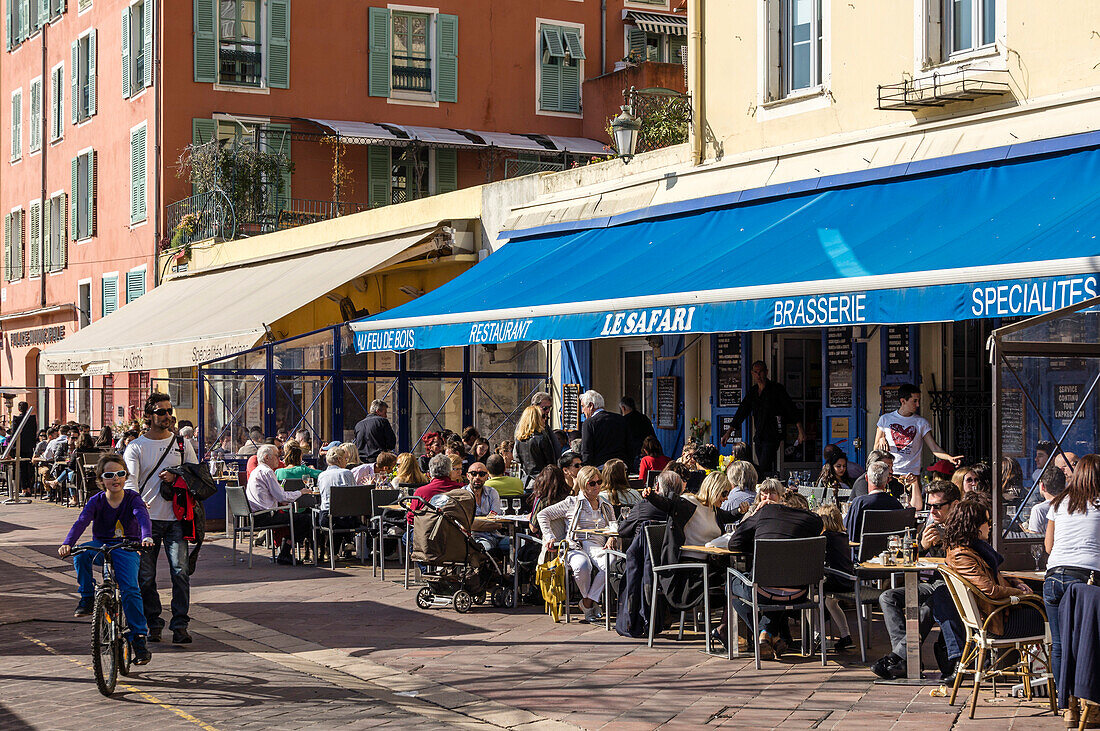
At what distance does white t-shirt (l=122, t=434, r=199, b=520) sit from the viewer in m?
10.1

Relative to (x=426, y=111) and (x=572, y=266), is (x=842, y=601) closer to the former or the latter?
(x=572, y=266)

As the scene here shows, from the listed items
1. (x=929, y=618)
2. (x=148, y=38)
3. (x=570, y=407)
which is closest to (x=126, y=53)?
(x=148, y=38)

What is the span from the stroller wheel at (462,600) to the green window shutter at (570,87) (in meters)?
20.7

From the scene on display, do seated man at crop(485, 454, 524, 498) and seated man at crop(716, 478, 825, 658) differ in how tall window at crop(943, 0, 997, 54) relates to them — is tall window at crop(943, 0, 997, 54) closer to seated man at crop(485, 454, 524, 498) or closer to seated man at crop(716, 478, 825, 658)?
seated man at crop(716, 478, 825, 658)

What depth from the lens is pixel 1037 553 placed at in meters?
8.84

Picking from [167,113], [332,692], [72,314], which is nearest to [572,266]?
[332,692]

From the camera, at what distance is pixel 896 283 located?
33.9 feet

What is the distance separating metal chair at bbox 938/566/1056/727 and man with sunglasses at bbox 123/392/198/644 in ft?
16.9

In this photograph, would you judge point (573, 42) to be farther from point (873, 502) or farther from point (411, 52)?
point (873, 502)

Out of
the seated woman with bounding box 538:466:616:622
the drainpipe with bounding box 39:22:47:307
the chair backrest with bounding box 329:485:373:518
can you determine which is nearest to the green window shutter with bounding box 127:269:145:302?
the drainpipe with bounding box 39:22:47:307

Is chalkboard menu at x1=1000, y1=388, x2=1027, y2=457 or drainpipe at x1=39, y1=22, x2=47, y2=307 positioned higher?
drainpipe at x1=39, y1=22, x2=47, y2=307

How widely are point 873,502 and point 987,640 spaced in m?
2.74

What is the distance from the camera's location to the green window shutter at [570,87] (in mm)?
31016

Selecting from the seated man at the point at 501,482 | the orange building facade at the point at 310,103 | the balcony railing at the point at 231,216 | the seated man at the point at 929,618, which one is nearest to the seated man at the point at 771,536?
the seated man at the point at 929,618
